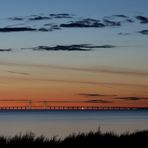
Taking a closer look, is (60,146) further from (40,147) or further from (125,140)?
(125,140)

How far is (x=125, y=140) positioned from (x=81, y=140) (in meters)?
2.60

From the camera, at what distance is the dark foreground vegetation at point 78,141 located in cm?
2031

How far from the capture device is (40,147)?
20312 millimetres

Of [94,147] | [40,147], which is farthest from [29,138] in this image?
[94,147]

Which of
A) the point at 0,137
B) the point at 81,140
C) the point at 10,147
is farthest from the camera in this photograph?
the point at 81,140

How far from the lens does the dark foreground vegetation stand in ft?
66.6

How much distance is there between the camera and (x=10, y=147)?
1948cm

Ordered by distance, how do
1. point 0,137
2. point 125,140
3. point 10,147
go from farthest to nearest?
point 125,140 < point 0,137 < point 10,147

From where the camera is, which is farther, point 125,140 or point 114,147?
point 125,140

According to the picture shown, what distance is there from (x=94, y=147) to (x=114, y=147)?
36.4 inches

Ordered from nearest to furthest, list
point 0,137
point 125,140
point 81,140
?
point 0,137 → point 81,140 → point 125,140

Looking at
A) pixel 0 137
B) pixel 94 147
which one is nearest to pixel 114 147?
pixel 94 147

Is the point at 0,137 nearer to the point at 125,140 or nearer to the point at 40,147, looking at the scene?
the point at 40,147

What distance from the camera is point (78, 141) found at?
22.3 m
